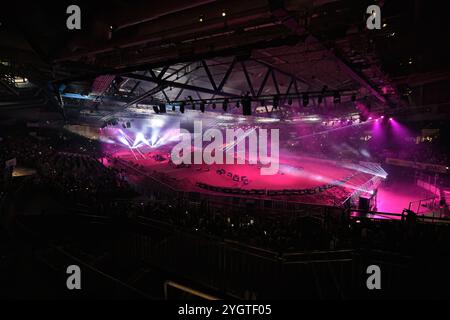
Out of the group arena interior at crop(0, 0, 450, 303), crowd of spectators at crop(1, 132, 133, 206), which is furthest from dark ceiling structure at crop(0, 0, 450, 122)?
crowd of spectators at crop(1, 132, 133, 206)

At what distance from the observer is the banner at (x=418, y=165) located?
20.5 metres

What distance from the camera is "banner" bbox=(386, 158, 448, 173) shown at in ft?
67.1

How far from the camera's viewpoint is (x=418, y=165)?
2277 cm

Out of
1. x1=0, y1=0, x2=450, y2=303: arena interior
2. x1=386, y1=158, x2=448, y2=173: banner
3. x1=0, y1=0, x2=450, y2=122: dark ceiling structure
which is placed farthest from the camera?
x1=386, y1=158, x2=448, y2=173: banner

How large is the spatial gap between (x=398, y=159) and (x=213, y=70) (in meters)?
23.5

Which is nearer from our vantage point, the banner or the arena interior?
the arena interior

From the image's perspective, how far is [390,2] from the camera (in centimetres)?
516

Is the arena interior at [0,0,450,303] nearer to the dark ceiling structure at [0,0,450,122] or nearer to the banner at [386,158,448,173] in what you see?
the dark ceiling structure at [0,0,450,122]

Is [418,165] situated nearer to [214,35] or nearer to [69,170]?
[214,35]

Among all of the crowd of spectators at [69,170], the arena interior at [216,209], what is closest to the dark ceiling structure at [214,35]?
the arena interior at [216,209]
